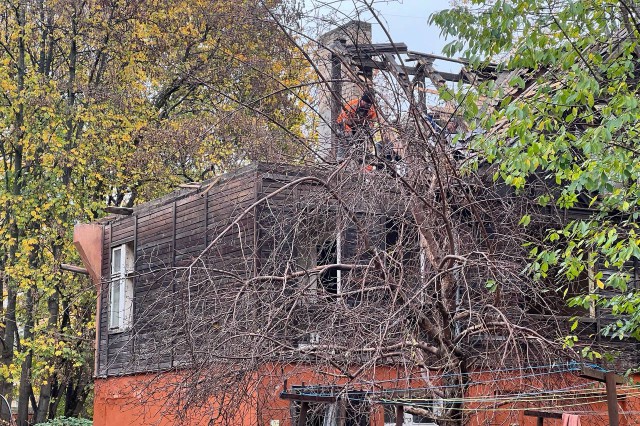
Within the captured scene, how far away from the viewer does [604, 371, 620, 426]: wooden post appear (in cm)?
779

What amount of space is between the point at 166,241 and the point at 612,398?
11.9 meters

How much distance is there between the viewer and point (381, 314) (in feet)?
34.3

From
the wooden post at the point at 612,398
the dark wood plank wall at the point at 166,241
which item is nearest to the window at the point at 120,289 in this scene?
the dark wood plank wall at the point at 166,241

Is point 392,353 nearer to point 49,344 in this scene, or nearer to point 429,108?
Answer: point 429,108

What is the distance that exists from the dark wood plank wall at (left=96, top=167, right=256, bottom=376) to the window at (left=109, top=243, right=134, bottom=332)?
0.15 m

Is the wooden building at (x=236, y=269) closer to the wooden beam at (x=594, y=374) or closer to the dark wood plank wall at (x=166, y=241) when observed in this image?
the dark wood plank wall at (x=166, y=241)

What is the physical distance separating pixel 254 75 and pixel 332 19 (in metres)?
16.1

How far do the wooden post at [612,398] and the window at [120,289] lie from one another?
531 inches

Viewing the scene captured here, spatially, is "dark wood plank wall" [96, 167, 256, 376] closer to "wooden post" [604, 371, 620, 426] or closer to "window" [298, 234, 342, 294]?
"window" [298, 234, 342, 294]

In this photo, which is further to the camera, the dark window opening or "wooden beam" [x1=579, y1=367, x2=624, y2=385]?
the dark window opening

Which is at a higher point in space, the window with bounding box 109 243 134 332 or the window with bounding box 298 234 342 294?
the window with bounding box 109 243 134 332

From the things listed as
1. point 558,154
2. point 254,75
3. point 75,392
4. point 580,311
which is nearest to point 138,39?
point 254,75

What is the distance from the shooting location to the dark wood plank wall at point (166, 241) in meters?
15.7

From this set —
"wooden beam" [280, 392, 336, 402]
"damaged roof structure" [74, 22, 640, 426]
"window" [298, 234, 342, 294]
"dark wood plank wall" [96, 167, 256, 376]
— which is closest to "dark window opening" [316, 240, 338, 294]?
"window" [298, 234, 342, 294]
